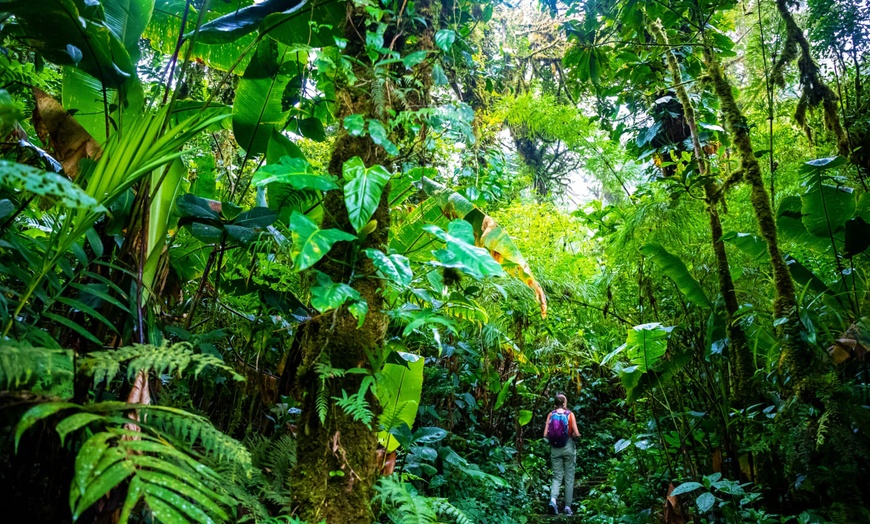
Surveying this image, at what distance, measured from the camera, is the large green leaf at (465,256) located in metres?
1.86

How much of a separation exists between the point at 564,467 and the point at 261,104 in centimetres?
524

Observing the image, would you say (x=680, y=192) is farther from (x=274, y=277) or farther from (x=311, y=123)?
(x=274, y=277)

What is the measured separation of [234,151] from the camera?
4.72 metres

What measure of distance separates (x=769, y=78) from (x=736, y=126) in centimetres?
51

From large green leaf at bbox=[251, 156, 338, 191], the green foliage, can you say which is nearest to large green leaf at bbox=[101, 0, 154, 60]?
large green leaf at bbox=[251, 156, 338, 191]

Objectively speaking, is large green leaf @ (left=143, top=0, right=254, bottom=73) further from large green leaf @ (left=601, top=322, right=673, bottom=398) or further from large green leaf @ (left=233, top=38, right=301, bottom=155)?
large green leaf @ (left=601, top=322, right=673, bottom=398)

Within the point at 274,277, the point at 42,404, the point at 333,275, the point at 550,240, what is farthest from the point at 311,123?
the point at 550,240

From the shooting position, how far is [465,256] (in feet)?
6.27

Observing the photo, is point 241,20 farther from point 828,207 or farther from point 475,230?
point 828,207

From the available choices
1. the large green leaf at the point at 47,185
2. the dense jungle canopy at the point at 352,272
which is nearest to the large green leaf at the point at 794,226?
the dense jungle canopy at the point at 352,272

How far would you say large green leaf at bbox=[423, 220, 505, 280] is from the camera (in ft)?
6.10

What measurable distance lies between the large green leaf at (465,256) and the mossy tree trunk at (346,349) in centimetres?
39

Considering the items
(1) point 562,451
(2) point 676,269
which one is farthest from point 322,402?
(1) point 562,451

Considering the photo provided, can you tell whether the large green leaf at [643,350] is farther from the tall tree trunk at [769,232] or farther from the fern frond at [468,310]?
the fern frond at [468,310]
